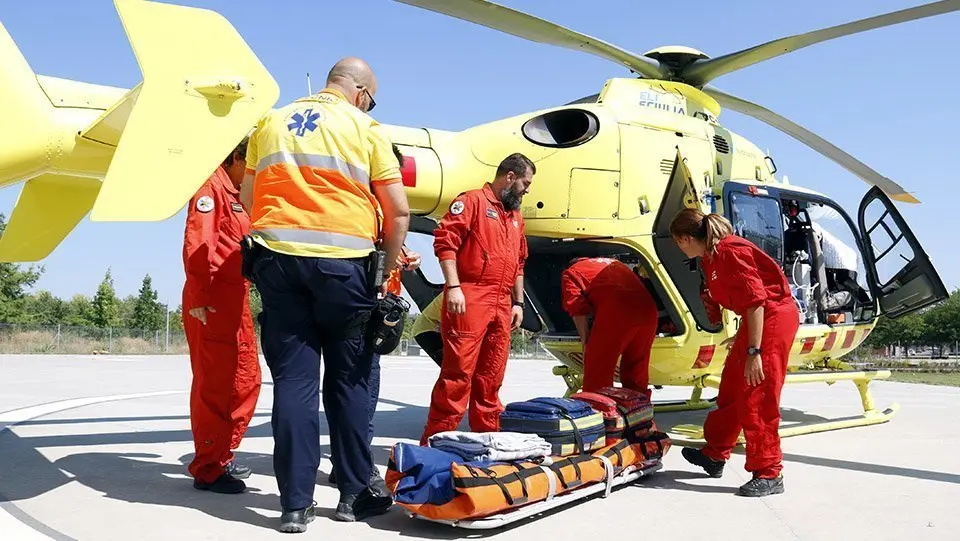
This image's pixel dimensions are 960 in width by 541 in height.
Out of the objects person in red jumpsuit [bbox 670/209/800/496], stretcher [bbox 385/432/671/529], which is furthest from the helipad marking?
person in red jumpsuit [bbox 670/209/800/496]

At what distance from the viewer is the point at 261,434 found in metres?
6.30

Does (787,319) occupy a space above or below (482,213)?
below

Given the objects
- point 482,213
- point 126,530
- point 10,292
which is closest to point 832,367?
point 482,213

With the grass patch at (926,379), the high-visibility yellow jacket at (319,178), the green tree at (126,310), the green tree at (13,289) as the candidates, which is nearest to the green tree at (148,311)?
the green tree at (126,310)

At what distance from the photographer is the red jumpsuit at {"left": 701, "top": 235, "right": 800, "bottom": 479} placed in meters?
4.45

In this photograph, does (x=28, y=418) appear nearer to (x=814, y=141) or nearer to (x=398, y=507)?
(x=398, y=507)

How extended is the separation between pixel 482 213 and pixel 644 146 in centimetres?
207

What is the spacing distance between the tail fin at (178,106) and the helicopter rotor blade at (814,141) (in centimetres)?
542

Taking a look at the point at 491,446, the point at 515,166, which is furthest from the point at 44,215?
the point at 491,446

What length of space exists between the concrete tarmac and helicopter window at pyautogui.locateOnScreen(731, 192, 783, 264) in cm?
169

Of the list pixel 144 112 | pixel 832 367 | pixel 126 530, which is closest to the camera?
pixel 126 530

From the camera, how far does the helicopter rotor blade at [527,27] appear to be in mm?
5242

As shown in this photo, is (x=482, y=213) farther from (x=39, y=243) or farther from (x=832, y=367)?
(x=832, y=367)

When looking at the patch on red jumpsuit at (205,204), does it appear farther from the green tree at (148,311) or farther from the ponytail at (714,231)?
the green tree at (148,311)
